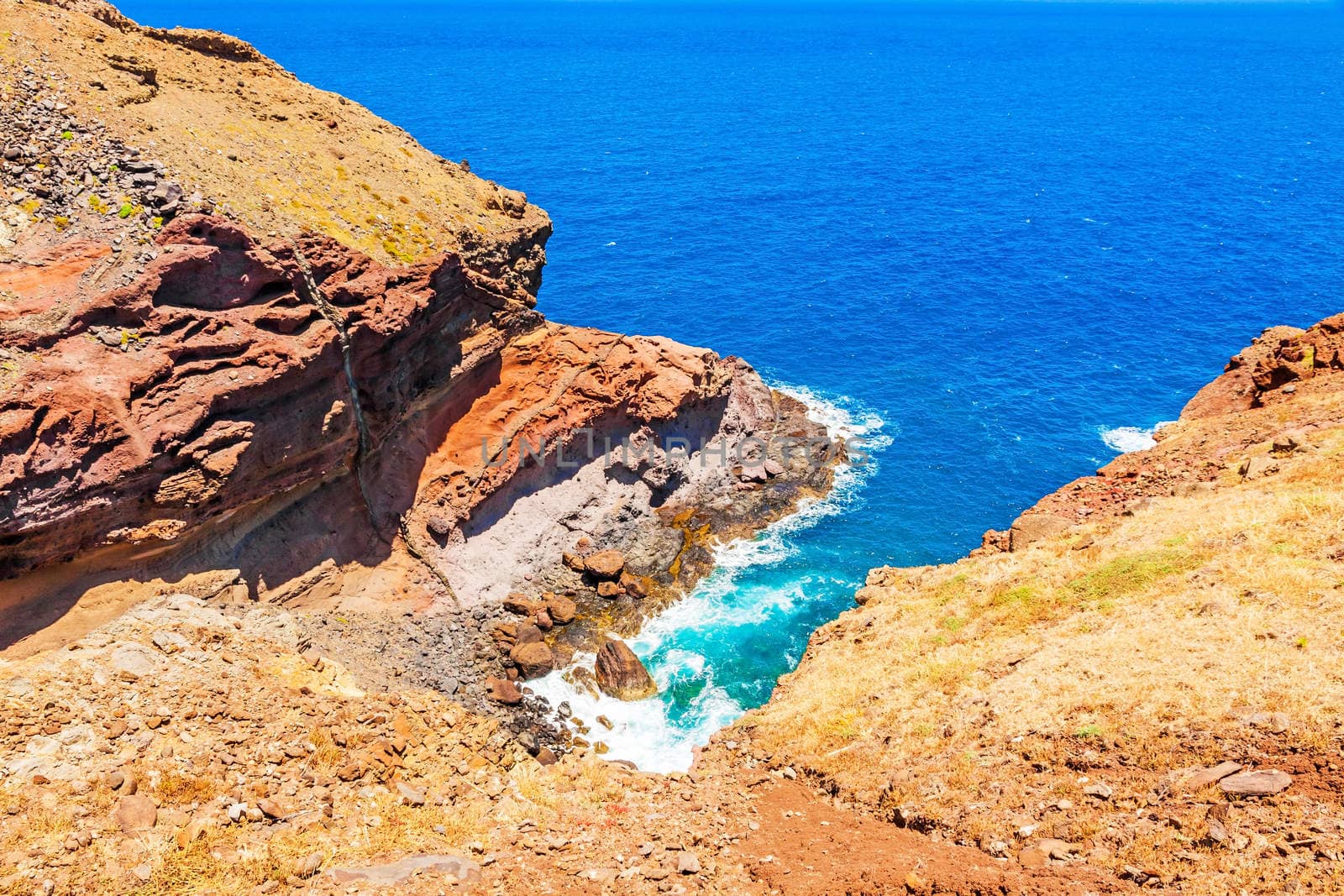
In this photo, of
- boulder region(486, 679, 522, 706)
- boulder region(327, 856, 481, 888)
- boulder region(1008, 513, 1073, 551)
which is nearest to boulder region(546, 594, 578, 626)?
boulder region(486, 679, 522, 706)

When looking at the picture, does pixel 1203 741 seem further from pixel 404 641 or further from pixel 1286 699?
pixel 404 641

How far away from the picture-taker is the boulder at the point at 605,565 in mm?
53031

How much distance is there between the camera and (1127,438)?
69562 mm

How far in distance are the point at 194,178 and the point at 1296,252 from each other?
108 meters

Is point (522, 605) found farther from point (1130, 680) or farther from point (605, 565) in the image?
point (1130, 680)

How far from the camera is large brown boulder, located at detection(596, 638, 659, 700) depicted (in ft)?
151

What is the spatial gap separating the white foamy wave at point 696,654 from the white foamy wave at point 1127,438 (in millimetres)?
17379

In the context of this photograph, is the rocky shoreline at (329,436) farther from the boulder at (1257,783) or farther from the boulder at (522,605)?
the boulder at (1257,783)

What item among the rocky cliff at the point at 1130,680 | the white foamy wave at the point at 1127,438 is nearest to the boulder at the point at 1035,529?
the rocky cliff at the point at 1130,680

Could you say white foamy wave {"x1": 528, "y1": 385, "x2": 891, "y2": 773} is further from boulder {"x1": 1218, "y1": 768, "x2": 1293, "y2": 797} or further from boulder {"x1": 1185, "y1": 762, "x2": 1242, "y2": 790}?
boulder {"x1": 1218, "y1": 768, "x2": 1293, "y2": 797}

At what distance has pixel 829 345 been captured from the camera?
84000 mm

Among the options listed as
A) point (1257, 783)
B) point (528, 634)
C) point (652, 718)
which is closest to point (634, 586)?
point (528, 634)

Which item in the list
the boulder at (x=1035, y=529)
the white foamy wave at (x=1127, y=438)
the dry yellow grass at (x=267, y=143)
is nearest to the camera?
the dry yellow grass at (x=267, y=143)

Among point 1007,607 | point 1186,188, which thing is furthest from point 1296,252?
point 1007,607
